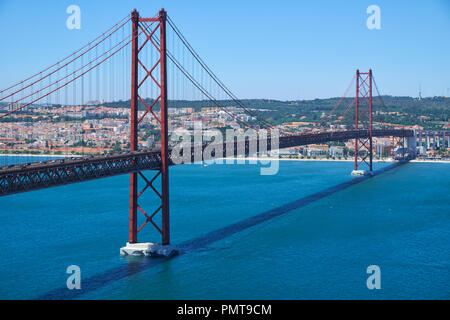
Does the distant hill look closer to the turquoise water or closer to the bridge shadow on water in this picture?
the turquoise water

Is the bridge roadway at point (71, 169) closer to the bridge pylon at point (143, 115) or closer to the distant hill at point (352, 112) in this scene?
the bridge pylon at point (143, 115)

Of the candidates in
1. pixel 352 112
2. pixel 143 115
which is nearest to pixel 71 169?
pixel 143 115

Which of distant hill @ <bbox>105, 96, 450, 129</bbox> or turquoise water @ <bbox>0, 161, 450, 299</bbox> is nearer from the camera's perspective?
turquoise water @ <bbox>0, 161, 450, 299</bbox>

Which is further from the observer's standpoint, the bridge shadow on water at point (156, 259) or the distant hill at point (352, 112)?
the distant hill at point (352, 112)

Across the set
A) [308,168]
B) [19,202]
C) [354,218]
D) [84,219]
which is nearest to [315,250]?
[354,218]

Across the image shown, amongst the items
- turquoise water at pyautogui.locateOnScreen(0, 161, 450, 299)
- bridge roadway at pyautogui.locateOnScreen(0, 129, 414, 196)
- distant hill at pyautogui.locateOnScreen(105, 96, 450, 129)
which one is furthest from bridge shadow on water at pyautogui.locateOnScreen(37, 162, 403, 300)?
distant hill at pyautogui.locateOnScreen(105, 96, 450, 129)

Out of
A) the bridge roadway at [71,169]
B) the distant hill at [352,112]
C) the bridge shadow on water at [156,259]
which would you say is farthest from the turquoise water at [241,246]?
the distant hill at [352,112]

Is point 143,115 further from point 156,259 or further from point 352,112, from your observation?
point 352,112

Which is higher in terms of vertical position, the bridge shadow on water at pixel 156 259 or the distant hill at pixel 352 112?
the distant hill at pixel 352 112

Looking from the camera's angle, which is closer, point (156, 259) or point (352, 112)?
point (156, 259)
